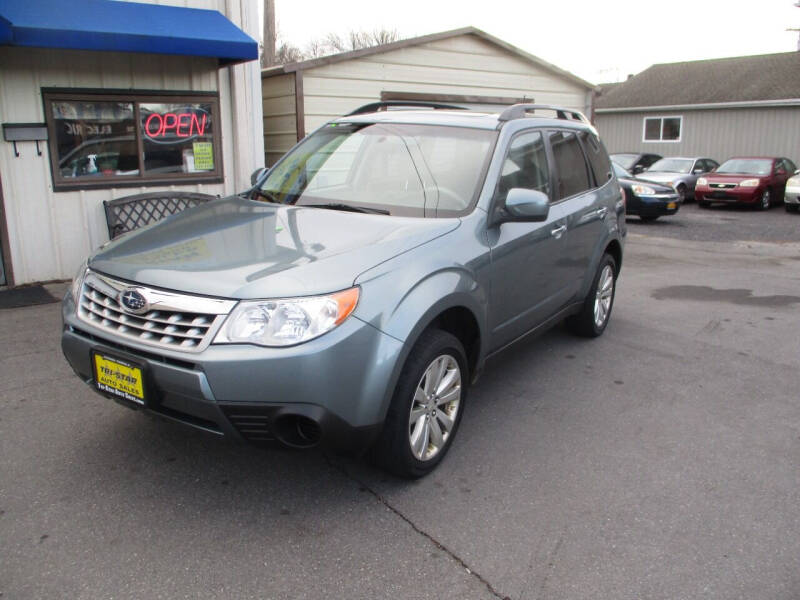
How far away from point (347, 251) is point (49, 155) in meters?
5.62

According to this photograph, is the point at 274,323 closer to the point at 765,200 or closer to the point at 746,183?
the point at 746,183

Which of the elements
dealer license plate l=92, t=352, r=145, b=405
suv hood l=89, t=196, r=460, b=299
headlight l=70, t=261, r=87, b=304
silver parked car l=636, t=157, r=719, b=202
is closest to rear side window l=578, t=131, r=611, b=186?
suv hood l=89, t=196, r=460, b=299

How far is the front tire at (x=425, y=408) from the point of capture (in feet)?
10.2

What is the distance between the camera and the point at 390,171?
13.5 feet

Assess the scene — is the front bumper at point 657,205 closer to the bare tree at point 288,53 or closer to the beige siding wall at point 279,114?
the beige siding wall at point 279,114

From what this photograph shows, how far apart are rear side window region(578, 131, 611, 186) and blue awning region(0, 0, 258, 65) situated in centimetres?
422

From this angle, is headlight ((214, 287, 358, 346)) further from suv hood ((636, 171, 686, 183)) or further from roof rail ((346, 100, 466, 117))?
suv hood ((636, 171, 686, 183))

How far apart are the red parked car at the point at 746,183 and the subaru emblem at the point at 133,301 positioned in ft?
60.2

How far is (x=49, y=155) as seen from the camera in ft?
23.9

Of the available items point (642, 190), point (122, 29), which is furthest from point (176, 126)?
point (642, 190)

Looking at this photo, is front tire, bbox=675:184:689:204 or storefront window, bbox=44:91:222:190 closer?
storefront window, bbox=44:91:222:190

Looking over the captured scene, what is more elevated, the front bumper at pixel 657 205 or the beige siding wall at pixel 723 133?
the beige siding wall at pixel 723 133

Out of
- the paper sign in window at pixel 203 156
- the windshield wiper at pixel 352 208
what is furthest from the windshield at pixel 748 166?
the windshield wiper at pixel 352 208

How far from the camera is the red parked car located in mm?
18094
